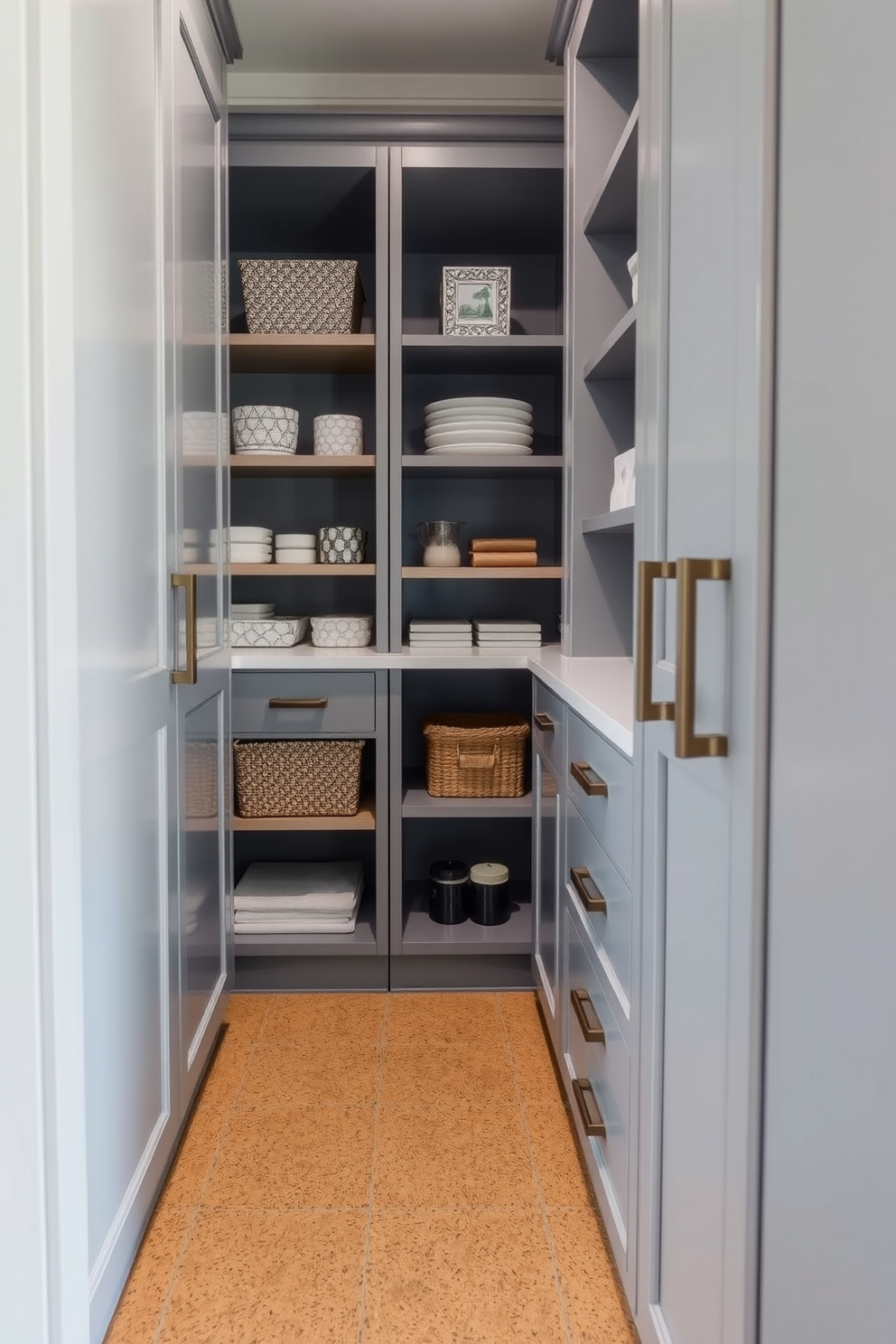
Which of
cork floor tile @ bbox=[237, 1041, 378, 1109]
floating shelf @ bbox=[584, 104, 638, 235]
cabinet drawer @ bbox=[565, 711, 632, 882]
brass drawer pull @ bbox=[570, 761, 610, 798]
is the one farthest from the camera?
cork floor tile @ bbox=[237, 1041, 378, 1109]

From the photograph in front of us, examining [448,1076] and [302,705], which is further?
[302,705]

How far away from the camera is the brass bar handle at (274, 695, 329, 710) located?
2.41 m

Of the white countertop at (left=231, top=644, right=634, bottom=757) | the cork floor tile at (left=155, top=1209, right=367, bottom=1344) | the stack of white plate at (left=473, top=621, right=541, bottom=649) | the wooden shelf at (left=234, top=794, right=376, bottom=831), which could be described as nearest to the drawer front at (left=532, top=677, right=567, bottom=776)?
the white countertop at (left=231, top=644, right=634, bottom=757)

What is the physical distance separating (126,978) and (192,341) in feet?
3.87

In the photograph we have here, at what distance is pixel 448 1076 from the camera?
2062 mm

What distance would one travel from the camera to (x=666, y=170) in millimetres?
1079

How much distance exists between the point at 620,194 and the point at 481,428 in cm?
69

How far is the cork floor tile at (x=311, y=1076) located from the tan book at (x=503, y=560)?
128 centimetres

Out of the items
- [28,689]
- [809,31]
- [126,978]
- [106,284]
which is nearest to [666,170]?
[809,31]

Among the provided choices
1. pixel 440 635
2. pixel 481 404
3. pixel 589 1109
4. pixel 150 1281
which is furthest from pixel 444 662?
pixel 150 1281

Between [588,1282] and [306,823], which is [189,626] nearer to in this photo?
[306,823]

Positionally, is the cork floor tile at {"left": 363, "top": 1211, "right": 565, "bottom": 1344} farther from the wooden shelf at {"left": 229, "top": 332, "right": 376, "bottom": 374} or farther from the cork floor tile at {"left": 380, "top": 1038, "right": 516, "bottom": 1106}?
the wooden shelf at {"left": 229, "top": 332, "right": 376, "bottom": 374}

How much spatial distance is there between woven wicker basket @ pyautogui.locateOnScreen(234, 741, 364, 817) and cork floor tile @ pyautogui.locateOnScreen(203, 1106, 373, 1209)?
0.77m

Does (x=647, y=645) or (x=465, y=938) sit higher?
(x=647, y=645)
